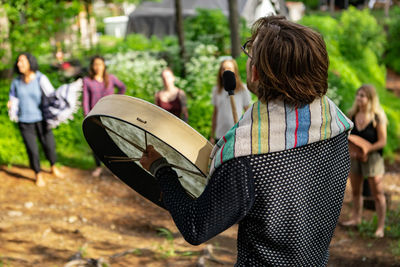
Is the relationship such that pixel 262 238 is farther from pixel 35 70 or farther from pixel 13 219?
pixel 35 70

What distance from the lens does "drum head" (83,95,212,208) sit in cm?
176

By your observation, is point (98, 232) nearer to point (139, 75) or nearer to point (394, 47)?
point (139, 75)

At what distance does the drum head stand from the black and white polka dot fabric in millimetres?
133

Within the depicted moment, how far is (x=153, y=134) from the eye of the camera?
1750mm

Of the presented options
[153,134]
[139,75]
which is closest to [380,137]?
[153,134]

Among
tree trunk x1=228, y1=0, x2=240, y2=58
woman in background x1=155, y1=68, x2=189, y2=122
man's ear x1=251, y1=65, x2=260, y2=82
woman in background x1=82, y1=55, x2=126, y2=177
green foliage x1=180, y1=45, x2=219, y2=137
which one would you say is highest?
man's ear x1=251, y1=65, x2=260, y2=82

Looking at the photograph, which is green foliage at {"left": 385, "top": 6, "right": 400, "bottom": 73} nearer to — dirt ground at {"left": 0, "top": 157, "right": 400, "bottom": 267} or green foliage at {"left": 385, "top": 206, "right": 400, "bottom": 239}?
dirt ground at {"left": 0, "top": 157, "right": 400, "bottom": 267}

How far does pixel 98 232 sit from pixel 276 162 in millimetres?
4114

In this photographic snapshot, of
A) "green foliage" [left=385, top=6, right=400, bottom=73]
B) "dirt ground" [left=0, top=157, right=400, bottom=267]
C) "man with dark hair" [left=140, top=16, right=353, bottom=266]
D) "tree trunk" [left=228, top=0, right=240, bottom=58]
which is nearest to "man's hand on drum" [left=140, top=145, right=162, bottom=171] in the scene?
"man with dark hair" [left=140, top=16, right=353, bottom=266]

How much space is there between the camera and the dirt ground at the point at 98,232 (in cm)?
452

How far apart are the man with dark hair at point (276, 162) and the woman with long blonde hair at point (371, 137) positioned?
376 centimetres

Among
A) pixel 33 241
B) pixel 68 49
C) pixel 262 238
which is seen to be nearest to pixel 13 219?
pixel 33 241

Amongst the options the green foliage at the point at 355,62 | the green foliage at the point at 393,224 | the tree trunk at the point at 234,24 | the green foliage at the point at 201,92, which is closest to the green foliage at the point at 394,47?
the green foliage at the point at 355,62

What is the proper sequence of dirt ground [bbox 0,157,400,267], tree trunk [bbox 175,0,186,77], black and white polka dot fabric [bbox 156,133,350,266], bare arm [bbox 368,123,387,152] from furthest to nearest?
tree trunk [bbox 175,0,186,77] < bare arm [bbox 368,123,387,152] < dirt ground [bbox 0,157,400,267] < black and white polka dot fabric [bbox 156,133,350,266]
